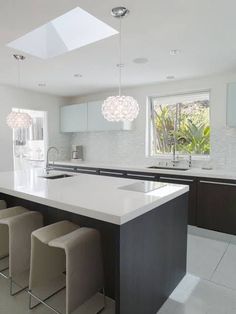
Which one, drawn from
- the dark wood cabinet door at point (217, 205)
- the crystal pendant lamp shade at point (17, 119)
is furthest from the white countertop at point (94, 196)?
the dark wood cabinet door at point (217, 205)

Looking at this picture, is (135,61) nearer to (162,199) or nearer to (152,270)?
(162,199)

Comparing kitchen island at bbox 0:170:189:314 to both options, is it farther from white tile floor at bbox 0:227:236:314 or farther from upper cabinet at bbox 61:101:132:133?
upper cabinet at bbox 61:101:132:133

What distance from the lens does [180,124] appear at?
4289 mm

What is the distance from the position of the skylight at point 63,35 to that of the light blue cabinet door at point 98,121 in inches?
75.1

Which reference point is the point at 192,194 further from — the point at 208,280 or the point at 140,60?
the point at 140,60

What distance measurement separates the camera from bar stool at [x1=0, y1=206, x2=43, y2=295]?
Result: 205 centimetres

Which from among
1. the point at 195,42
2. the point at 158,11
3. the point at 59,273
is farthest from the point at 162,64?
the point at 59,273

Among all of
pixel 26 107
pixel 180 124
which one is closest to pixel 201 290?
pixel 180 124

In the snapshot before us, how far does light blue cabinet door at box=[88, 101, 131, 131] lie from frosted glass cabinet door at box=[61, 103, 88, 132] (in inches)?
5.4

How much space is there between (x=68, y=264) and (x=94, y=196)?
523 millimetres

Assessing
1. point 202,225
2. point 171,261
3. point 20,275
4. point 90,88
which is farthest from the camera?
point 90,88

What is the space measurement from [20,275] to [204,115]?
3537 millimetres

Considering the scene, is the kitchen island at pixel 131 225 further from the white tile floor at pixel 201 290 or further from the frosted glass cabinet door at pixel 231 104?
the frosted glass cabinet door at pixel 231 104

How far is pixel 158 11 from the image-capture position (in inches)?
74.7
